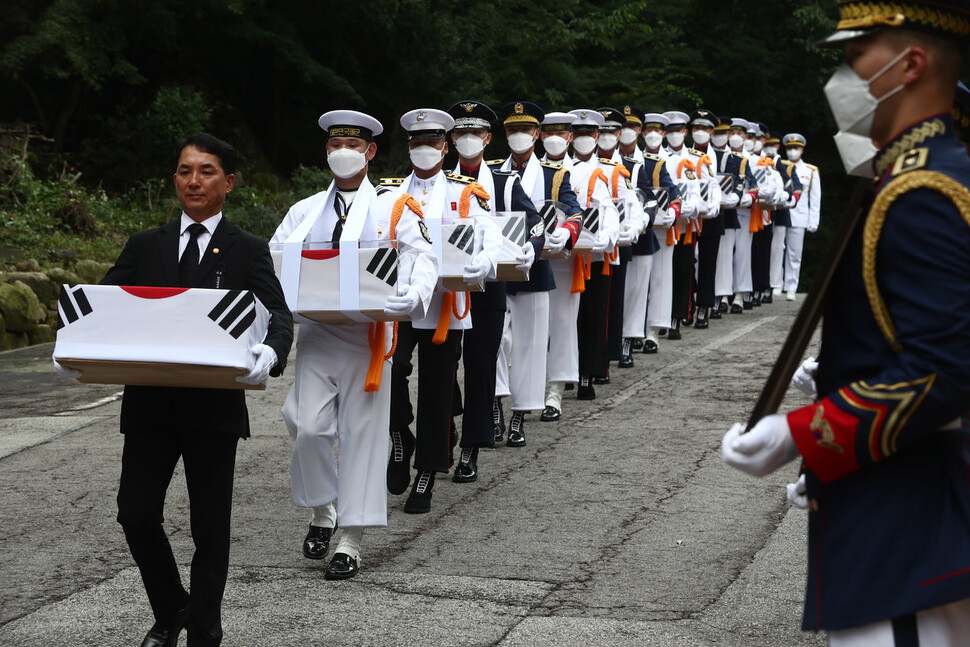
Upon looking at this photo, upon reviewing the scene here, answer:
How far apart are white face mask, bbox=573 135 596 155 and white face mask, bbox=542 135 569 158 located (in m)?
0.63

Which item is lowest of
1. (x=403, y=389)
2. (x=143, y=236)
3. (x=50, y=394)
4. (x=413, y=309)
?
(x=50, y=394)

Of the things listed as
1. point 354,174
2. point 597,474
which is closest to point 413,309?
point 354,174

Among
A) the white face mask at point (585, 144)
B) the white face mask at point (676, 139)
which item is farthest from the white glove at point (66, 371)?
the white face mask at point (676, 139)

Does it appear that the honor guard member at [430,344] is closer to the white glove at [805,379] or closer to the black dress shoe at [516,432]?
the black dress shoe at [516,432]

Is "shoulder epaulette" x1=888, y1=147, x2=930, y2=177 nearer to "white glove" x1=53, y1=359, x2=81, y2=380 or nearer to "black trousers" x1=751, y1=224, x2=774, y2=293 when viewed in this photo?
"white glove" x1=53, y1=359, x2=81, y2=380

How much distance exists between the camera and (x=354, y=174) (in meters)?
6.49

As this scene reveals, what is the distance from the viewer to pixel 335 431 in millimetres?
6238

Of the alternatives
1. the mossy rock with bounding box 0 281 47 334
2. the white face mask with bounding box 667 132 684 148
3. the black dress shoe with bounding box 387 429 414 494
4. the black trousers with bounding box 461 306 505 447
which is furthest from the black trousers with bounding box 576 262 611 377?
→ the mossy rock with bounding box 0 281 47 334

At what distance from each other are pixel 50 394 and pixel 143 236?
6941mm

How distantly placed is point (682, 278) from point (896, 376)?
1300 centimetres

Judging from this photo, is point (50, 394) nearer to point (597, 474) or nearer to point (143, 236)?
point (597, 474)

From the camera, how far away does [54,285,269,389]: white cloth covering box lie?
4.36 meters

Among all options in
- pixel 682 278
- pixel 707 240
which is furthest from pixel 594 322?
pixel 707 240

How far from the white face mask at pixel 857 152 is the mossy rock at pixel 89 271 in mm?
13384
